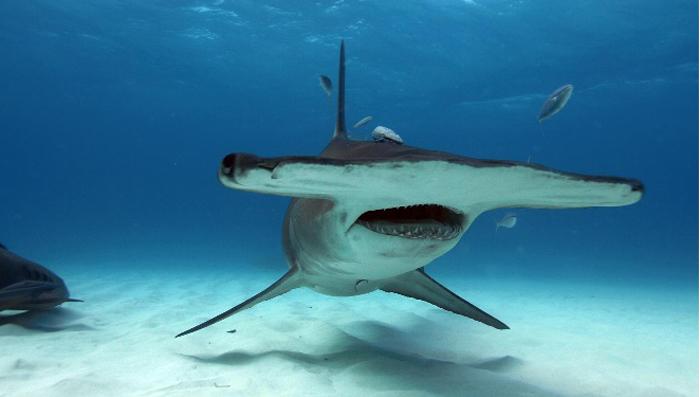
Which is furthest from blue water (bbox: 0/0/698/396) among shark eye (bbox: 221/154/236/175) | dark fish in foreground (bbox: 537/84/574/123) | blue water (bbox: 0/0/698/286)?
dark fish in foreground (bbox: 537/84/574/123)

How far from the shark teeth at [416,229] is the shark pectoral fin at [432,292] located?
141 cm

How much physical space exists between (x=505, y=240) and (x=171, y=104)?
139 feet

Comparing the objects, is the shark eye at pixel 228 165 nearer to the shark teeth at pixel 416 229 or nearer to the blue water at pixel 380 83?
the shark teeth at pixel 416 229

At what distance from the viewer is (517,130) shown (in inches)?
1911

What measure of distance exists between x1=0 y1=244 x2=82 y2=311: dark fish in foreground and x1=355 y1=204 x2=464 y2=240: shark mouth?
4.04 metres

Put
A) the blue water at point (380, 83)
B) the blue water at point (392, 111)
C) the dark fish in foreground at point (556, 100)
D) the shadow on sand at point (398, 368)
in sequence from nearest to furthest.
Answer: the shadow on sand at point (398, 368) → the blue water at point (392, 111) → the dark fish in foreground at point (556, 100) → the blue water at point (380, 83)

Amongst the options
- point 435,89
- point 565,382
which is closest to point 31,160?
point 435,89

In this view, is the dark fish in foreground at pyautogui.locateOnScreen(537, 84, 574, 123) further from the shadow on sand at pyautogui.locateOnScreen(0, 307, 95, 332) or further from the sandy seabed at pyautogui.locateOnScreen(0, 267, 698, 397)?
the shadow on sand at pyautogui.locateOnScreen(0, 307, 95, 332)

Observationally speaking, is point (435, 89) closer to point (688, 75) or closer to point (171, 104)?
point (688, 75)

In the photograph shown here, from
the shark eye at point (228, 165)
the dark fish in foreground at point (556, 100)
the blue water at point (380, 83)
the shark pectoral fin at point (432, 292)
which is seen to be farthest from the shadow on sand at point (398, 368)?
the blue water at point (380, 83)

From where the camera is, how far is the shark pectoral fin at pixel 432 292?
12.4 ft

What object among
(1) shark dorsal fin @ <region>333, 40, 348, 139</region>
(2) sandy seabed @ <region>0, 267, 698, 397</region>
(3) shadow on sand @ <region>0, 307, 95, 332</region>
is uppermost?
(1) shark dorsal fin @ <region>333, 40, 348, 139</region>

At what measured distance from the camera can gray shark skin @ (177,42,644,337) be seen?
1.67 metres

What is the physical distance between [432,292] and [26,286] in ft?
14.3
